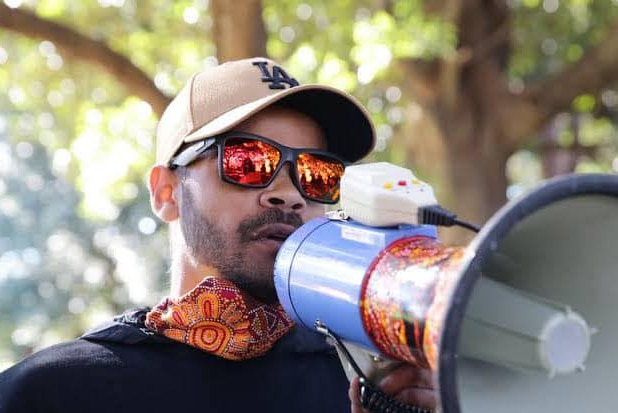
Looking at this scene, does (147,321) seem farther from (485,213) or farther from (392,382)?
(485,213)

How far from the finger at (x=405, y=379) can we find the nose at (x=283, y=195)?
57 centimetres

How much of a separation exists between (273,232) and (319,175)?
Result: 195mm

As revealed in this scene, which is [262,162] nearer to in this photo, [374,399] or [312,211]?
[312,211]

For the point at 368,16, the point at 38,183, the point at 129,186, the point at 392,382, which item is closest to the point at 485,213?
the point at 368,16

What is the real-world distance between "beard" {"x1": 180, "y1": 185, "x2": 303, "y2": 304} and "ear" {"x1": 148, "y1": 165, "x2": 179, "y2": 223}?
0.52 feet

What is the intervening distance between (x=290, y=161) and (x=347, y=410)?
57 centimetres

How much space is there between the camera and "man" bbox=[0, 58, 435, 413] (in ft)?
6.68

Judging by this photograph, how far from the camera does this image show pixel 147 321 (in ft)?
7.09

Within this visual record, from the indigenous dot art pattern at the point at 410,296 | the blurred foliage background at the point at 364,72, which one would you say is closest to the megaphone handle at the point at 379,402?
the indigenous dot art pattern at the point at 410,296

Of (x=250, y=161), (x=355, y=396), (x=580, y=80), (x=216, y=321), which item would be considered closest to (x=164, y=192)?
(x=250, y=161)

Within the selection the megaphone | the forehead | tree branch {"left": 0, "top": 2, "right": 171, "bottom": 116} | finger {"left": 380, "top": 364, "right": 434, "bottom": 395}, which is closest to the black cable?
the megaphone

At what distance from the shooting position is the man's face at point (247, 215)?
2.14 metres

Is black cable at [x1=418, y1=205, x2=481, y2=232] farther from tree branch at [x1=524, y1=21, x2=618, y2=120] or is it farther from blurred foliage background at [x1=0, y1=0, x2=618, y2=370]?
tree branch at [x1=524, y1=21, x2=618, y2=120]

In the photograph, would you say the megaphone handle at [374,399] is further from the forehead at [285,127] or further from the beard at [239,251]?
the forehead at [285,127]
